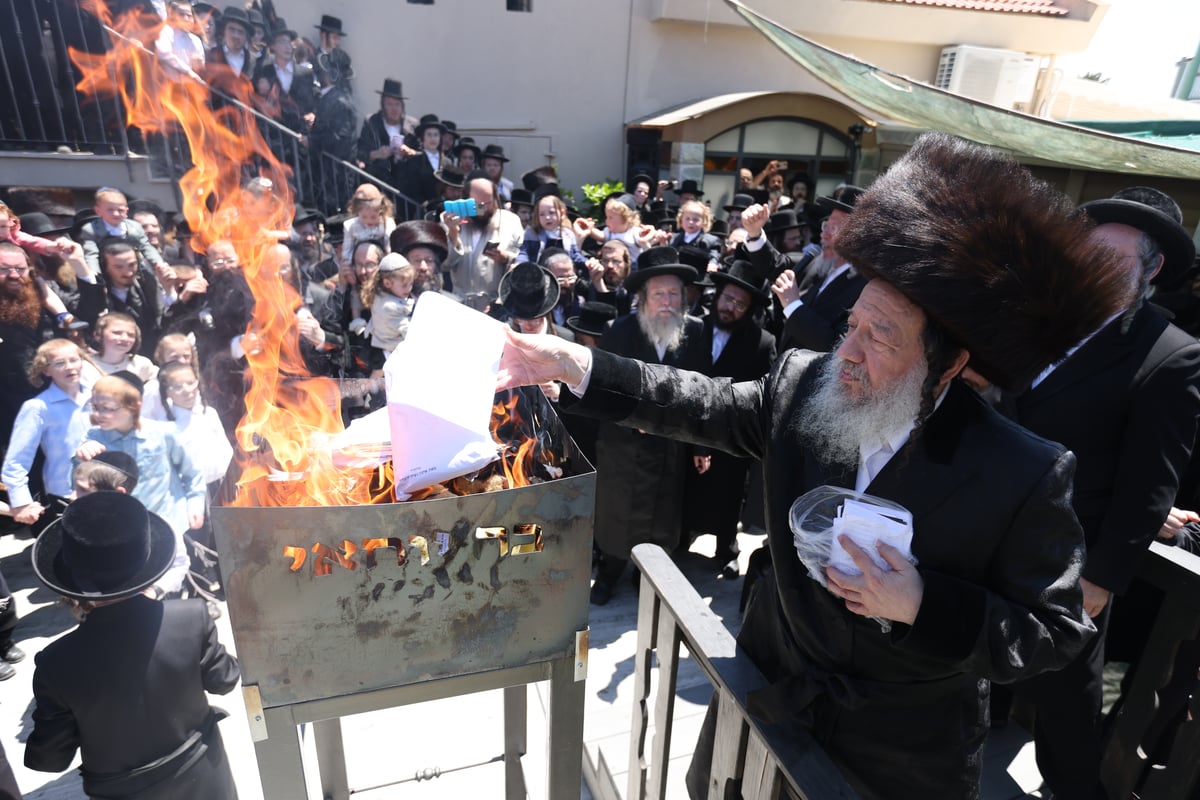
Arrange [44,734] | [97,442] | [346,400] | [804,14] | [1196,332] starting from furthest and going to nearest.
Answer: [804,14] < [1196,332] < [97,442] < [346,400] < [44,734]

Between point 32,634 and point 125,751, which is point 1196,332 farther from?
point 32,634

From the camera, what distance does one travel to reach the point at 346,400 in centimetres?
307

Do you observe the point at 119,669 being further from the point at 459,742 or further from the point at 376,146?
the point at 376,146

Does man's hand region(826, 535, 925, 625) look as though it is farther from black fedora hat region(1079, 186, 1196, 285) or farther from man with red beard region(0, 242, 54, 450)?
man with red beard region(0, 242, 54, 450)

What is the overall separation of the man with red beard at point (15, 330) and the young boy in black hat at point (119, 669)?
2.64 meters

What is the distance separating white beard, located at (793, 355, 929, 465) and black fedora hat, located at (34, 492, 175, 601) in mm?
2211

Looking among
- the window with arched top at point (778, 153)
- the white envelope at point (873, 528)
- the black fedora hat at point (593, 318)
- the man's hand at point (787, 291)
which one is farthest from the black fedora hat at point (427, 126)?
the white envelope at point (873, 528)

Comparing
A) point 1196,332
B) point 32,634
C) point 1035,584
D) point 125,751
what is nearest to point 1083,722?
point 1035,584

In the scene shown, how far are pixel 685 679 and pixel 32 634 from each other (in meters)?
3.79

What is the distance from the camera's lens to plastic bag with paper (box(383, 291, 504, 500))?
1413 millimetres

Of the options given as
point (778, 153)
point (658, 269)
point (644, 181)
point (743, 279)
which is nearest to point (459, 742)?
point (658, 269)

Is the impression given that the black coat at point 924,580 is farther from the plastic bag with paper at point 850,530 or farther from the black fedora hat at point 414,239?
the black fedora hat at point 414,239

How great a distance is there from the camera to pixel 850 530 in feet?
4.60

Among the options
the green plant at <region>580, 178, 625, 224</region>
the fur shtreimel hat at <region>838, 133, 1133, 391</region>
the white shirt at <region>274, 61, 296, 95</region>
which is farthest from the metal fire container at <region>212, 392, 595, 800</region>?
the green plant at <region>580, 178, 625, 224</region>
